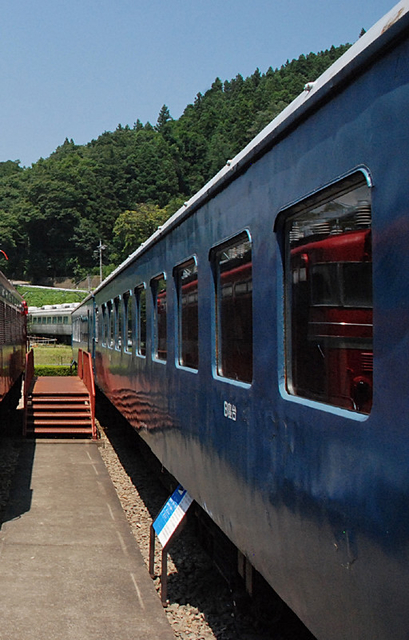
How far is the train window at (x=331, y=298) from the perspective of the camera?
246cm

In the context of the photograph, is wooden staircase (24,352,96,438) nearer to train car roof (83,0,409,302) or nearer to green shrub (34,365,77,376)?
train car roof (83,0,409,302)

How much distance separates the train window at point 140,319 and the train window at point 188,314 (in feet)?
7.11

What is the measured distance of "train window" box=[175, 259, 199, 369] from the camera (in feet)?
17.1

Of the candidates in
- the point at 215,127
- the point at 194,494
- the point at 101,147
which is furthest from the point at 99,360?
the point at 101,147

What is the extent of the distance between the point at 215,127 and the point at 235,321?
399 ft

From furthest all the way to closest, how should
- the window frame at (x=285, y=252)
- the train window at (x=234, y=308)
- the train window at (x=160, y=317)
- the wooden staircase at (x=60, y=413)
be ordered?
the wooden staircase at (x=60, y=413) → the train window at (x=160, y=317) → the train window at (x=234, y=308) → the window frame at (x=285, y=252)

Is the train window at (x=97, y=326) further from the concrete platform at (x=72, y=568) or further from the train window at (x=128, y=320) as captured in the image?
the concrete platform at (x=72, y=568)

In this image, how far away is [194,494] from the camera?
5.09 metres

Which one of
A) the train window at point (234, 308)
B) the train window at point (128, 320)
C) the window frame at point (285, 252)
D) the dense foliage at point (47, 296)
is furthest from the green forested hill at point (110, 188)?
the window frame at point (285, 252)

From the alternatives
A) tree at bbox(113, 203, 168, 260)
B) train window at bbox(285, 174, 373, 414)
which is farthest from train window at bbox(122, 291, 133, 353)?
tree at bbox(113, 203, 168, 260)

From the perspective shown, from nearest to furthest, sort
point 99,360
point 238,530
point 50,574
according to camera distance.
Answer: point 238,530, point 50,574, point 99,360

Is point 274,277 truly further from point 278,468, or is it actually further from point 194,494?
point 194,494

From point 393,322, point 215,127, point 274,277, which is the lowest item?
point 393,322

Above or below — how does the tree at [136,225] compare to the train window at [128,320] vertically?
above
